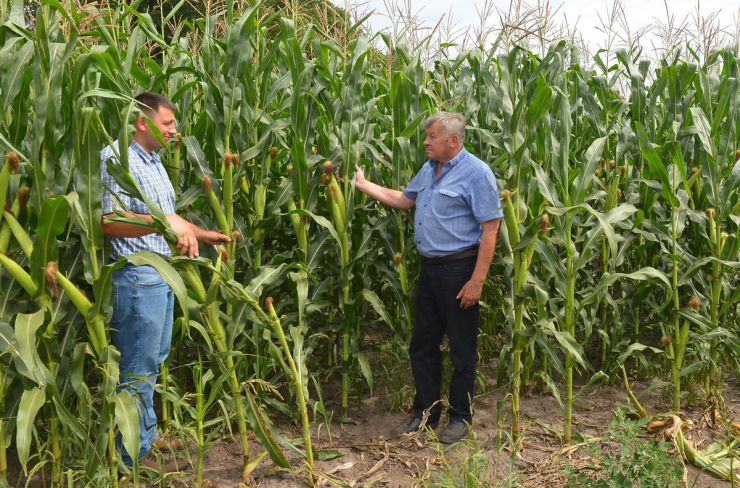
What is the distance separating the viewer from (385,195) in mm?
4238

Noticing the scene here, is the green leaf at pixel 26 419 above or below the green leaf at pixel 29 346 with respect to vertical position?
below

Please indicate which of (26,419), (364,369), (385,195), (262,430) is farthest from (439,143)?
(26,419)

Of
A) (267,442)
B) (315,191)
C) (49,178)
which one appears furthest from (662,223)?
(49,178)

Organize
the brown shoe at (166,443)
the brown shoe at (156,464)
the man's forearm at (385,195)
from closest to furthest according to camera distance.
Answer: the brown shoe at (166,443), the brown shoe at (156,464), the man's forearm at (385,195)

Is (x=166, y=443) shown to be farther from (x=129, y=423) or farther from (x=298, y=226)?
(x=298, y=226)

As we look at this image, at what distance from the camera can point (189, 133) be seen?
4.27 m

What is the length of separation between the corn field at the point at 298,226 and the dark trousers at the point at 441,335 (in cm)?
Result: 25

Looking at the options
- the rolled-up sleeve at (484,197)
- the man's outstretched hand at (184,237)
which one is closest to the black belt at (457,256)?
the rolled-up sleeve at (484,197)

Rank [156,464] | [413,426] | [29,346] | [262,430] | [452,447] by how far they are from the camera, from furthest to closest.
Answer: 1. [413,426]
2. [452,447]
3. [156,464]
4. [262,430]
5. [29,346]

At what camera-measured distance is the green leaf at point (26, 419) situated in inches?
109

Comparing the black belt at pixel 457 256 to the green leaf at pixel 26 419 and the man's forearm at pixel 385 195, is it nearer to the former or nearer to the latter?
the man's forearm at pixel 385 195

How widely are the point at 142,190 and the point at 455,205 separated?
1765 mm

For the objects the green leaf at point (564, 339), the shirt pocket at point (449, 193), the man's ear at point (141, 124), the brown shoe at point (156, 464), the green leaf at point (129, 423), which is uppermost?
the man's ear at point (141, 124)

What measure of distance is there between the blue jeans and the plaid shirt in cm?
11
